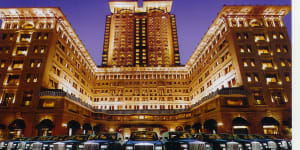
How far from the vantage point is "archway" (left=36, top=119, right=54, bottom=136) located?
34.2 m

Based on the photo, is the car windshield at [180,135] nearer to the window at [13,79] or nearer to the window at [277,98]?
the window at [277,98]

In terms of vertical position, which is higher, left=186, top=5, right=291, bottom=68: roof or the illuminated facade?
left=186, top=5, right=291, bottom=68: roof

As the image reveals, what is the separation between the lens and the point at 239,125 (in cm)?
3403

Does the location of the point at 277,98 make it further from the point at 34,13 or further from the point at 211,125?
the point at 34,13

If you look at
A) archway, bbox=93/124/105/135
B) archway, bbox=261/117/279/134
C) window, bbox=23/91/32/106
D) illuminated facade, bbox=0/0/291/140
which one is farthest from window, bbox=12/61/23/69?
archway, bbox=261/117/279/134

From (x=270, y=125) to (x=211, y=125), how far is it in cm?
1076

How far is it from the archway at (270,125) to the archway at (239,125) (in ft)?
10.7

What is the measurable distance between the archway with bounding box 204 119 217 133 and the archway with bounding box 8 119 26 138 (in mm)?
36573

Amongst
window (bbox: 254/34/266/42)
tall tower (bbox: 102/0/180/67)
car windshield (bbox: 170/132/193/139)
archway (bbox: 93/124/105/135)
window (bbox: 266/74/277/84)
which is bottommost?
archway (bbox: 93/124/105/135)

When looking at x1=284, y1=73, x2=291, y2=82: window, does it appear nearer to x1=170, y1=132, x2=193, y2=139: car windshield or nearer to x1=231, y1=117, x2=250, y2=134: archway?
x1=231, y1=117, x2=250, y2=134: archway

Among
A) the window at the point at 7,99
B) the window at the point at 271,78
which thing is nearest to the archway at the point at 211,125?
the window at the point at 271,78

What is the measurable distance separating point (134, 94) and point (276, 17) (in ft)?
166

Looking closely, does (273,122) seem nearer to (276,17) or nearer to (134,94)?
(276,17)

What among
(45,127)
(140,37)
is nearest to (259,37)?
(45,127)
